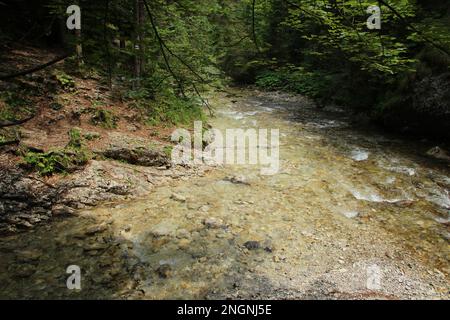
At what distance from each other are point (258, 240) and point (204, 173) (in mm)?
2733

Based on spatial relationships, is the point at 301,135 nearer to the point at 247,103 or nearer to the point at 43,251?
the point at 247,103

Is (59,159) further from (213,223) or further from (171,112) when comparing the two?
(171,112)

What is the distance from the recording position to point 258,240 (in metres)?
5.04

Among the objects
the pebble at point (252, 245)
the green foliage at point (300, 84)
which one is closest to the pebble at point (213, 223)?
the pebble at point (252, 245)

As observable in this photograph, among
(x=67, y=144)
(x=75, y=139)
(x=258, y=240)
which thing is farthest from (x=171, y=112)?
(x=258, y=240)

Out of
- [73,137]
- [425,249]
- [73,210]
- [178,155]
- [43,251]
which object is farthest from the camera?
[178,155]

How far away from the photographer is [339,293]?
4004mm

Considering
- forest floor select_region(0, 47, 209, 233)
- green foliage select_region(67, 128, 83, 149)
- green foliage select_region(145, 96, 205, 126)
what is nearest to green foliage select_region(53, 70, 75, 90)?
forest floor select_region(0, 47, 209, 233)

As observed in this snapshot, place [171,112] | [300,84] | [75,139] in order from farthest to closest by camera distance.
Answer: [300,84], [171,112], [75,139]

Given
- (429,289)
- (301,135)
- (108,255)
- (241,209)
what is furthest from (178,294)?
(301,135)

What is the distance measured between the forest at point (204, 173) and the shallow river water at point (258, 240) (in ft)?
0.09

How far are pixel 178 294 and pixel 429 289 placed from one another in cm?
324

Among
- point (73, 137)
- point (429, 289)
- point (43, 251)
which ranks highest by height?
point (73, 137)

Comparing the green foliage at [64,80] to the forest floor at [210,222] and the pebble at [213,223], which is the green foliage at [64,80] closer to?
the forest floor at [210,222]
